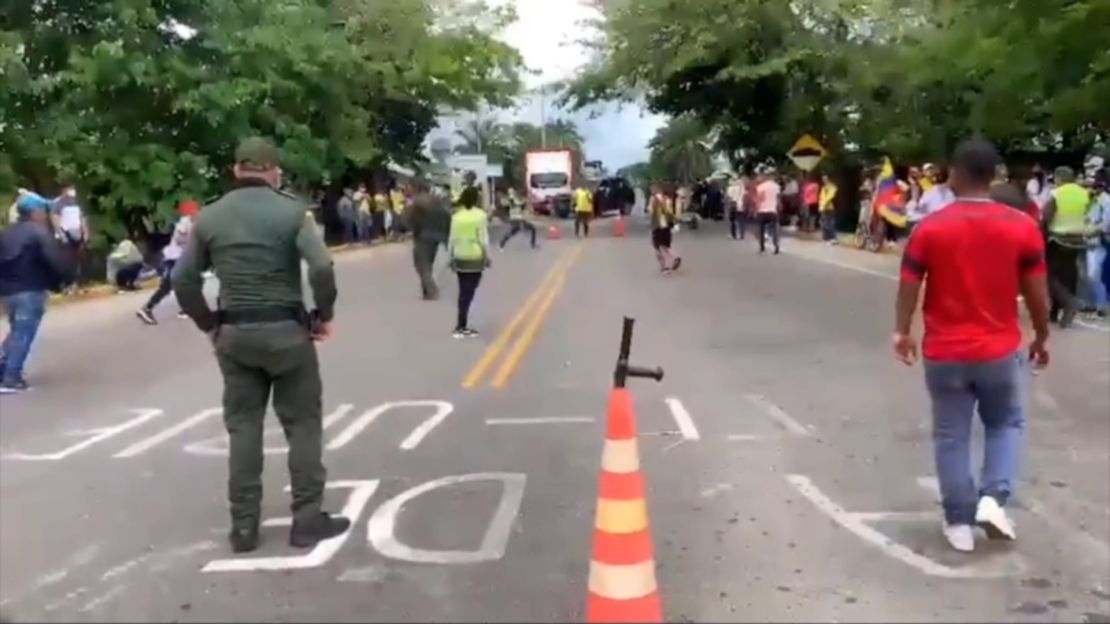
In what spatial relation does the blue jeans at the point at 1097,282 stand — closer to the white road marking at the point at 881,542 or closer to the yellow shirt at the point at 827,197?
the white road marking at the point at 881,542

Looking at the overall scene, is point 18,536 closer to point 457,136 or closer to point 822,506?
point 822,506

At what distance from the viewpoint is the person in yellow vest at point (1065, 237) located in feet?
53.1

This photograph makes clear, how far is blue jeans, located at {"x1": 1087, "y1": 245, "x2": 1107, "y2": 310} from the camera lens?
17.2 meters

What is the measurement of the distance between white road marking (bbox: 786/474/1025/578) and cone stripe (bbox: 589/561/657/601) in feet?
5.59

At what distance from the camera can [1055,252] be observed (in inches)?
639

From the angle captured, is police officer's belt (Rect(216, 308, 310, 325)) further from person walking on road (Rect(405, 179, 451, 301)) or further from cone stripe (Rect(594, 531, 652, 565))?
person walking on road (Rect(405, 179, 451, 301))

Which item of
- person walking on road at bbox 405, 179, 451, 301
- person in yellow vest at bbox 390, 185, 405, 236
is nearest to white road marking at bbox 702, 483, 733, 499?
person walking on road at bbox 405, 179, 451, 301

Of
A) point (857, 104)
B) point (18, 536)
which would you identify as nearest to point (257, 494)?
point (18, 536)

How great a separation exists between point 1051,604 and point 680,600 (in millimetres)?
1433

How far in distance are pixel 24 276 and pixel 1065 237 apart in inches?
400

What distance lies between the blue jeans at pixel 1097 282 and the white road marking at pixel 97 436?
1039 centimetres

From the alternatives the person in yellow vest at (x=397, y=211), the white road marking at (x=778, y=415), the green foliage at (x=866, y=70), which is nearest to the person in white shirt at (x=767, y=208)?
the green foliage at (x=866, y=70)

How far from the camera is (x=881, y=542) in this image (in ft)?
23.3

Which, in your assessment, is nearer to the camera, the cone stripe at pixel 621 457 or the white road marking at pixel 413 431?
the cone stripe at pixel 621 457
